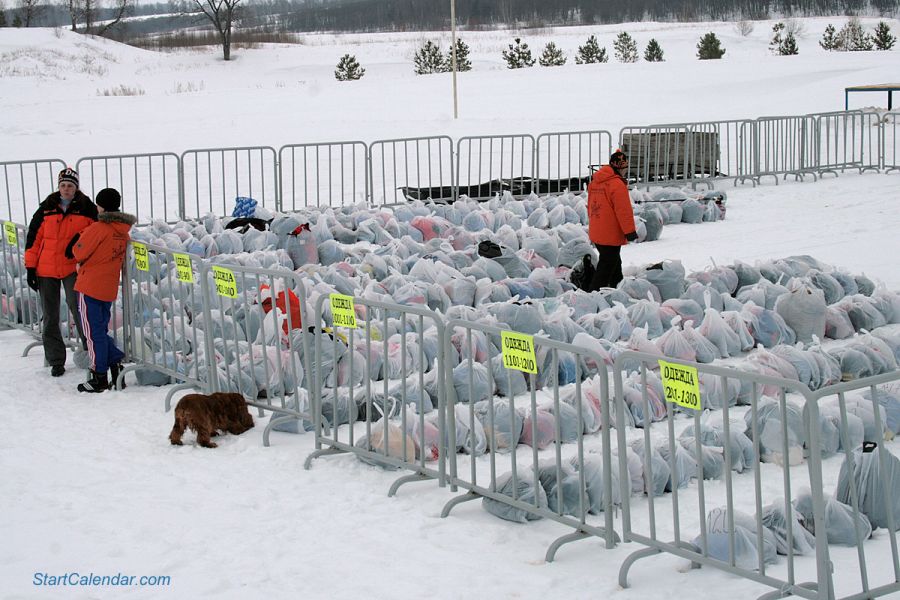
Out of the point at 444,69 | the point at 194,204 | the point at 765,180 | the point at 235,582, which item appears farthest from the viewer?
the point at 444,69

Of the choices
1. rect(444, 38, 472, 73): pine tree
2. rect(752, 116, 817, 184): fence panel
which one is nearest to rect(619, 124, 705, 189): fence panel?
rect(752, 116, 817, 184): fence panel

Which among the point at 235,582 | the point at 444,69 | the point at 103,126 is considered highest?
the point at 444,69

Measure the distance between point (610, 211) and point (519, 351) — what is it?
215 inches

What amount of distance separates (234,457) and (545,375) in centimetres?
230

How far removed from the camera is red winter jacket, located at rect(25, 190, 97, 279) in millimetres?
8266

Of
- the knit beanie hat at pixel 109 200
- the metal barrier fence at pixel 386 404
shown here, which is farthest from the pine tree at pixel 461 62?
the metal barrier fence at pixel 386 404

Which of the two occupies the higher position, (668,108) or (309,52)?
(309,52)

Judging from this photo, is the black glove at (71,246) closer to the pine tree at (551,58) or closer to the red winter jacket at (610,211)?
the red winter jacket at (610,211)

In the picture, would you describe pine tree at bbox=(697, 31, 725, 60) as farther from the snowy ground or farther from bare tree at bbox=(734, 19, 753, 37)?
the snowy ground

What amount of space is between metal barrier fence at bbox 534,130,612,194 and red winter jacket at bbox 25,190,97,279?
8.82 m

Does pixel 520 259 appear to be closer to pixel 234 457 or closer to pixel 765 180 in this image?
pixel 234 457

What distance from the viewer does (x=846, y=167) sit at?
70.0 ft

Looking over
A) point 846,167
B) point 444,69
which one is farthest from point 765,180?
point 444,69

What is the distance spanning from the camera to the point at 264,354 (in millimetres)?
7098
